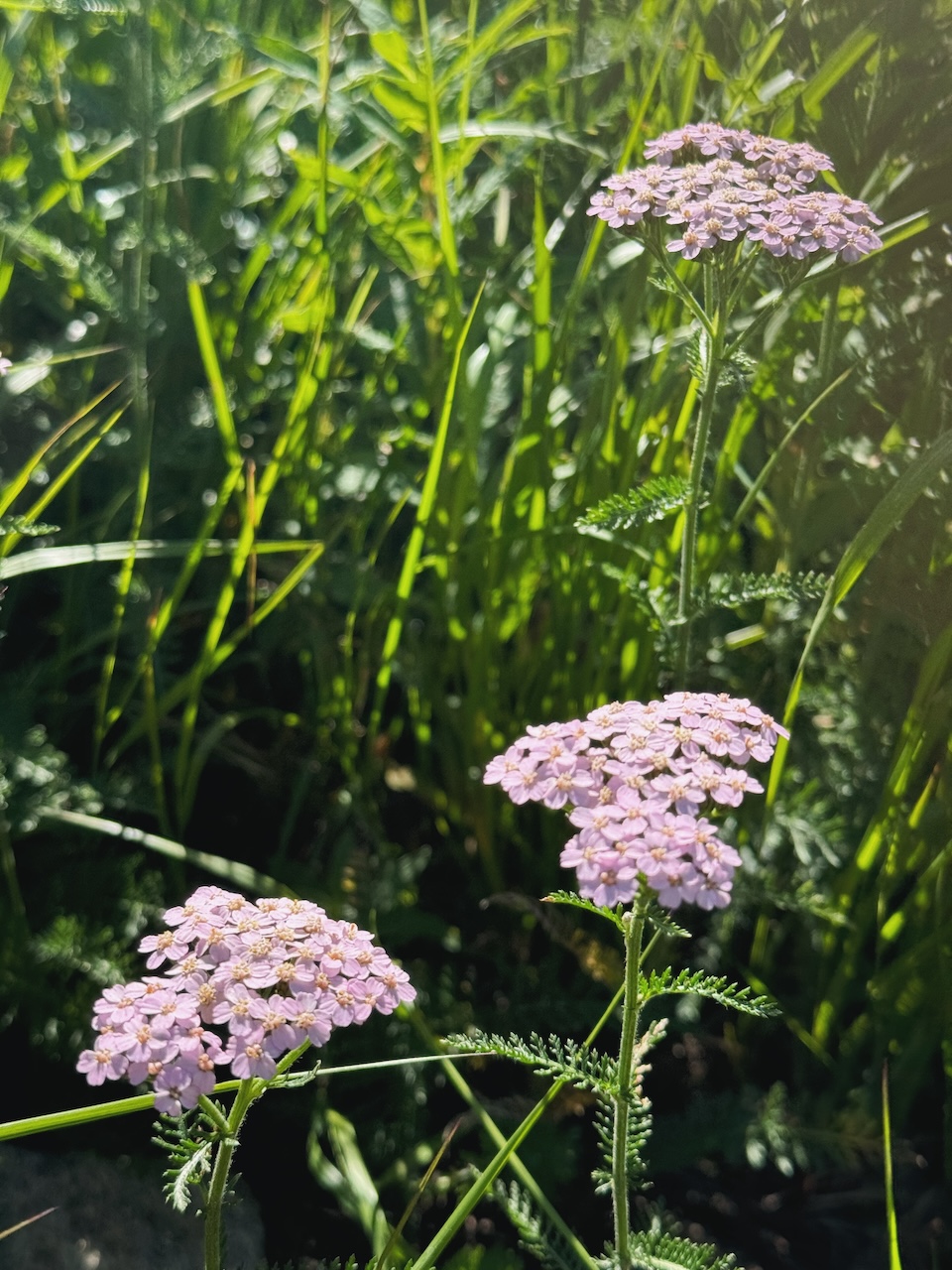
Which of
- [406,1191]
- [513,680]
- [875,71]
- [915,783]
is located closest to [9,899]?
[406,1191]

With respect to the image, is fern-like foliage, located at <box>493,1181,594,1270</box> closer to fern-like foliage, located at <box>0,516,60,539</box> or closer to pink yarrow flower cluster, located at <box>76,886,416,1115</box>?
pink yarrow flower cluster, located at <box>76,886,416,1115</box>

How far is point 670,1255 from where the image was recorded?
1.07 metres

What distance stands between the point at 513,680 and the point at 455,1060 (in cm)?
60

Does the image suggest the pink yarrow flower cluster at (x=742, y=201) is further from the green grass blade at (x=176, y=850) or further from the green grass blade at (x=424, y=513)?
the green grass blade at (x=176, y=850)

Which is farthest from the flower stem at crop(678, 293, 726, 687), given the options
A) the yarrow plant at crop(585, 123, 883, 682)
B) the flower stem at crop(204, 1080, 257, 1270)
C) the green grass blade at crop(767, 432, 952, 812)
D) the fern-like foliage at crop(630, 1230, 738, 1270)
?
the flower stem at crop(204, 1080, 257, 1270)

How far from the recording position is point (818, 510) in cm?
168

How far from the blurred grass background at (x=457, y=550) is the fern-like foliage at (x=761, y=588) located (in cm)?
8

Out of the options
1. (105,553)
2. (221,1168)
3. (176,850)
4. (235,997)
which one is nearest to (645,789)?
(235,997)

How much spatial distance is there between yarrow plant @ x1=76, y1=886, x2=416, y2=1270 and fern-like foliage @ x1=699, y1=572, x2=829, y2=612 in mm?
642

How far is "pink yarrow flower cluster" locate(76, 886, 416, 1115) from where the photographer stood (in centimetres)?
86

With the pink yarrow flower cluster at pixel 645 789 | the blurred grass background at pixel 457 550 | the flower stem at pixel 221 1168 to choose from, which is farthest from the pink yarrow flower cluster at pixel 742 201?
the flower stem at pixel 221 1168

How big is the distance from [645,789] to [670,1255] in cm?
48

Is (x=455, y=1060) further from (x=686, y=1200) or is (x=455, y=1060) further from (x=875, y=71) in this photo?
(x=875, y=71)

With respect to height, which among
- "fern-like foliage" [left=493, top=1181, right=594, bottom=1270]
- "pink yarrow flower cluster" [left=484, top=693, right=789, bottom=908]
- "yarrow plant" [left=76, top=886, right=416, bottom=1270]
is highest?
"pink yarrow flower cluster" [left=484, top=693, right=789, bottom=908]
